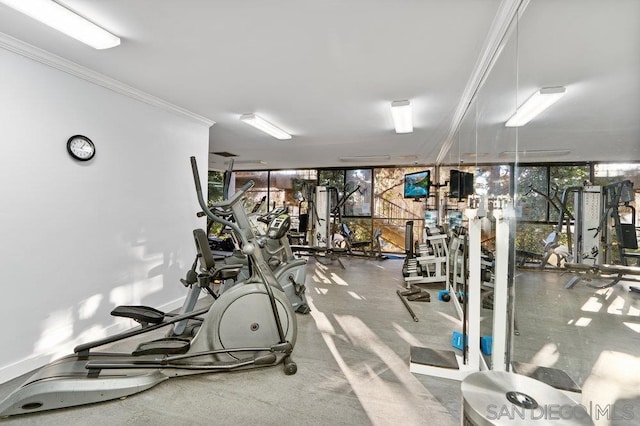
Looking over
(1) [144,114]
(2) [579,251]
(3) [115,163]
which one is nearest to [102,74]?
Answer: (1) [144,114]

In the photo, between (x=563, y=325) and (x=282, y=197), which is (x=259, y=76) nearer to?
(x=563, y=325)

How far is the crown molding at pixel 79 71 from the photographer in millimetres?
2154

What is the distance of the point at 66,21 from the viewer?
6.09ft

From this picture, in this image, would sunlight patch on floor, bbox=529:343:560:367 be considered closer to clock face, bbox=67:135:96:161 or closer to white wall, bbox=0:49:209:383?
white wall, bbox=0:49:209:383

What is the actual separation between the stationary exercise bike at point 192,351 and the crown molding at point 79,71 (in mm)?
1536

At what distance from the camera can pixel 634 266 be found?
3.38 ft

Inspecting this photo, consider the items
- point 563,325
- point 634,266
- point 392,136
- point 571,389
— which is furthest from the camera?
point 392,136

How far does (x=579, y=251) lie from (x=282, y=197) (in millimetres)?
8612

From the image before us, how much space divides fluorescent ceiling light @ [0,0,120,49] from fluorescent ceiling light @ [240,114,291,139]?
1781 mm

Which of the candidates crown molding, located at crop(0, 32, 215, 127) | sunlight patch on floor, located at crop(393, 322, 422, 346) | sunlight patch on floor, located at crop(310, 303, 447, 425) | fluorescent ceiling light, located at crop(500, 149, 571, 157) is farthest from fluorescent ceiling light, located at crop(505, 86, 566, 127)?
crown molding, located at crop(0, 32, 215, 127)

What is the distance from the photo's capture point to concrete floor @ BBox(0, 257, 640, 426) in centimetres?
129

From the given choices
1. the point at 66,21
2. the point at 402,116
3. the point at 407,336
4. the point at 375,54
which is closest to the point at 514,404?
the point at 407,336

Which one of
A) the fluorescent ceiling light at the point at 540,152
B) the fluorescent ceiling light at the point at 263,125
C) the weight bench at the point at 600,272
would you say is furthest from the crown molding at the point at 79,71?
the weight bench at the point at 600,272

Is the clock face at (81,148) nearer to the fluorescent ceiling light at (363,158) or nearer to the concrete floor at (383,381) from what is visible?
the concrete floor at (383,381)
